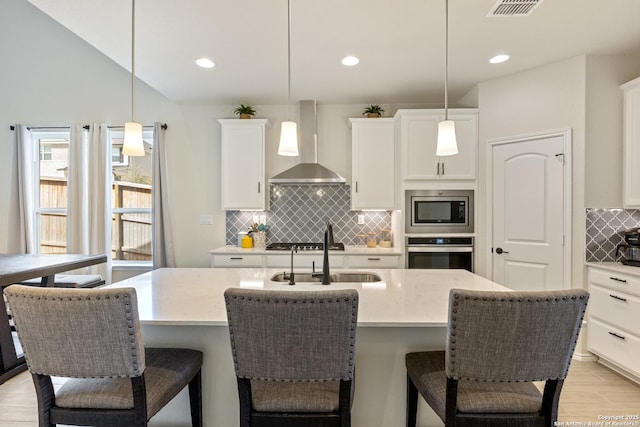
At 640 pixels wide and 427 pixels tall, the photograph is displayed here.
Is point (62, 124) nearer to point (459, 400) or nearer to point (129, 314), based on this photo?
point (129, 314)

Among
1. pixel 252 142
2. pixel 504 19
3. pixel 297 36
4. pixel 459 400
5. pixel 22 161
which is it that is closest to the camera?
pixel 459 400

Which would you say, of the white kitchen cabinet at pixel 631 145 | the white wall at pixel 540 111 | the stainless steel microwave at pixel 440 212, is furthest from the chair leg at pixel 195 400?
the white kitchen cabinet at pixel 631 145

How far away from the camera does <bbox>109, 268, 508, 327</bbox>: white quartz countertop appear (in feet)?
4.58

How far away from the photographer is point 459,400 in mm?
1221

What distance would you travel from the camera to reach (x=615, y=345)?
2510mm

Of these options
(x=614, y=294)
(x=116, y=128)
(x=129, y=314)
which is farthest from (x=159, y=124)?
(x=614, y=294)

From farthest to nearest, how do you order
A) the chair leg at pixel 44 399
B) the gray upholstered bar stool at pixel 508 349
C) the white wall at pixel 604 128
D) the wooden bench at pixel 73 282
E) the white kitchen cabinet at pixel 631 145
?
the wooden bench at pixel 73 282, the white wall at pixel 604 128, the white kitchen cabinet at pixel 631 145, the chair leg at pixel 44 399, the gray upholstered bar stool at pixel 508 349

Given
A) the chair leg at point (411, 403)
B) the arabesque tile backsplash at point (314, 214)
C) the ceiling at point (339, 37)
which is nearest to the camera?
the chair leg at point (411, 403)

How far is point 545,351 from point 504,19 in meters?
2.17

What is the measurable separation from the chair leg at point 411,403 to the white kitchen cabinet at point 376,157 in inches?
92.4

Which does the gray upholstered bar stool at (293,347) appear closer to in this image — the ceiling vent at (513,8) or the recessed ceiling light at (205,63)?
the ceiling vent at (513,8)

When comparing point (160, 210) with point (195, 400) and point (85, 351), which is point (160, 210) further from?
point (85, 351)

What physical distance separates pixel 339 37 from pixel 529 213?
2.34 meters

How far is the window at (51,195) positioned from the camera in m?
4.32
